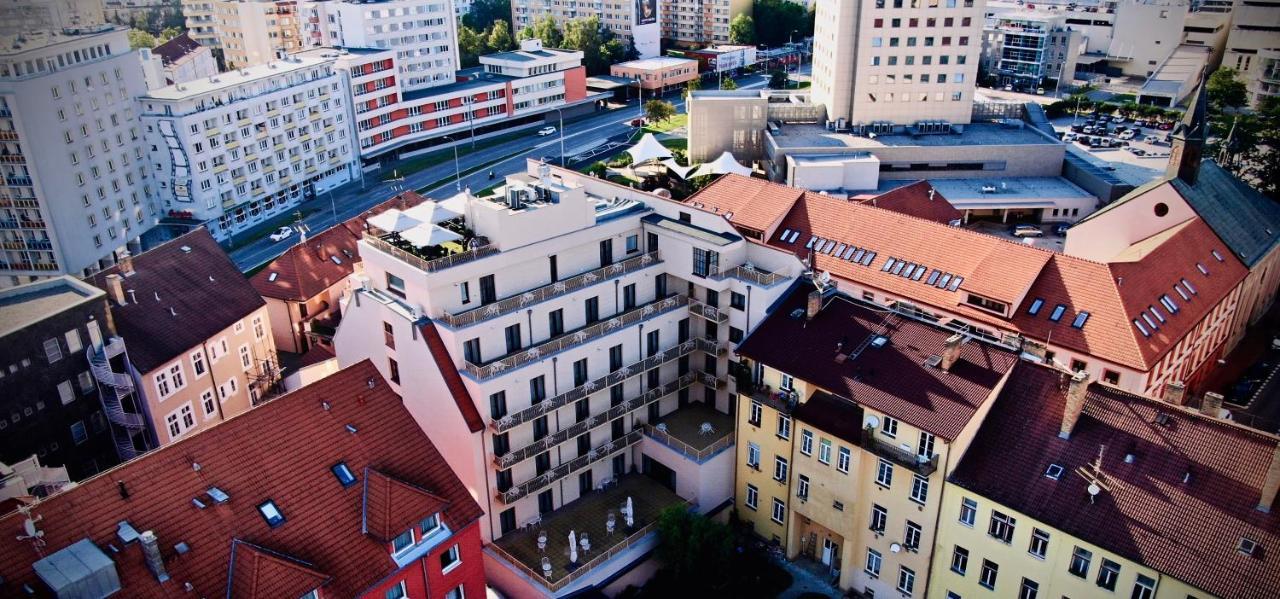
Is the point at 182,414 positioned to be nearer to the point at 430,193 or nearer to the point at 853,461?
the point at 853,461

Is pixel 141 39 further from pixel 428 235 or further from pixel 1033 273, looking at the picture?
pixel 1033 273

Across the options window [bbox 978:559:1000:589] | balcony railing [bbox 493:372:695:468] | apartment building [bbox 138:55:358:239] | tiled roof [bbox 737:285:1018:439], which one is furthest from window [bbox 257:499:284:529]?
apartment building [bbox 138:55:358:239]

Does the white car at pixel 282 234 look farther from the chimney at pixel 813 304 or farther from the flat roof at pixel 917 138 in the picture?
the chimney at pixel 813 304

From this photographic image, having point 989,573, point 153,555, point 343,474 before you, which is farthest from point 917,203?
point 153,555

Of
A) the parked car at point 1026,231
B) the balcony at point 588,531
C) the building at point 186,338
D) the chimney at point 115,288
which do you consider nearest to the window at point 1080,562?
the balcony at point 588,531

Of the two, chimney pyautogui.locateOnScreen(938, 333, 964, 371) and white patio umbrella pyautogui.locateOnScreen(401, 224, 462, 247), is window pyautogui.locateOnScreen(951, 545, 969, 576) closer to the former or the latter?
chimney pyautogui.locateOnScreen(938, 333, 964, 371)

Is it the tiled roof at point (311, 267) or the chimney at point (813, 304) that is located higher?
the chimney at point (813, 304)
